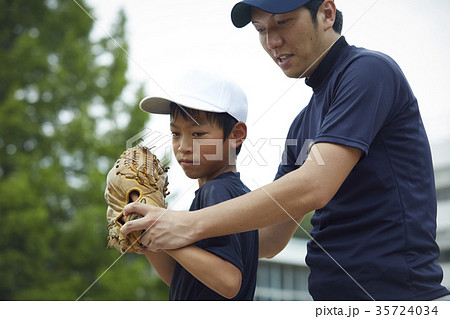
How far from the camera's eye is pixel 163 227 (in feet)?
3.19

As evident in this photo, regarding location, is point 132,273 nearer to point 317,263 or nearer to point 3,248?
point 3,248

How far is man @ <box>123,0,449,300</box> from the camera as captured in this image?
0.95m

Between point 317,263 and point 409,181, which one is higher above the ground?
point 409,181

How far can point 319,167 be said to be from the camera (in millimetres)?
945

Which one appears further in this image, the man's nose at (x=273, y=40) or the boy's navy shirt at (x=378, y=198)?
the man's nose at (x=273, y=40)

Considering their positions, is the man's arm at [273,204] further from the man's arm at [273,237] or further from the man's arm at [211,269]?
the man's arm at [273,237]

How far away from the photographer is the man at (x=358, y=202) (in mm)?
946

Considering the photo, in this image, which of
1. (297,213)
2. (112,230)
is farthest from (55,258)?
(297,213)

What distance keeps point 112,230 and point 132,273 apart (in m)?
3.21

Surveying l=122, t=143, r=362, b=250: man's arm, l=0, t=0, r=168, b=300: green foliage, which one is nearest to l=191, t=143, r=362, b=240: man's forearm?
l=122, t=143, r=362, b=250: man's arm

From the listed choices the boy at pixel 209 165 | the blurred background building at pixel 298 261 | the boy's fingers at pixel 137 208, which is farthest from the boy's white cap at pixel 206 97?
the blurred background building at pixel 298 261

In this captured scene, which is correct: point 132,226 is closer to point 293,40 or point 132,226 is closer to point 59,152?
point 293,40

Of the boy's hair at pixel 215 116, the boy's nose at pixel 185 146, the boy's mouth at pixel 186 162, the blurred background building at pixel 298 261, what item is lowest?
the blurred background building at pixel 298 261

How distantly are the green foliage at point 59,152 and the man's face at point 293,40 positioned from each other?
9.75 ft
